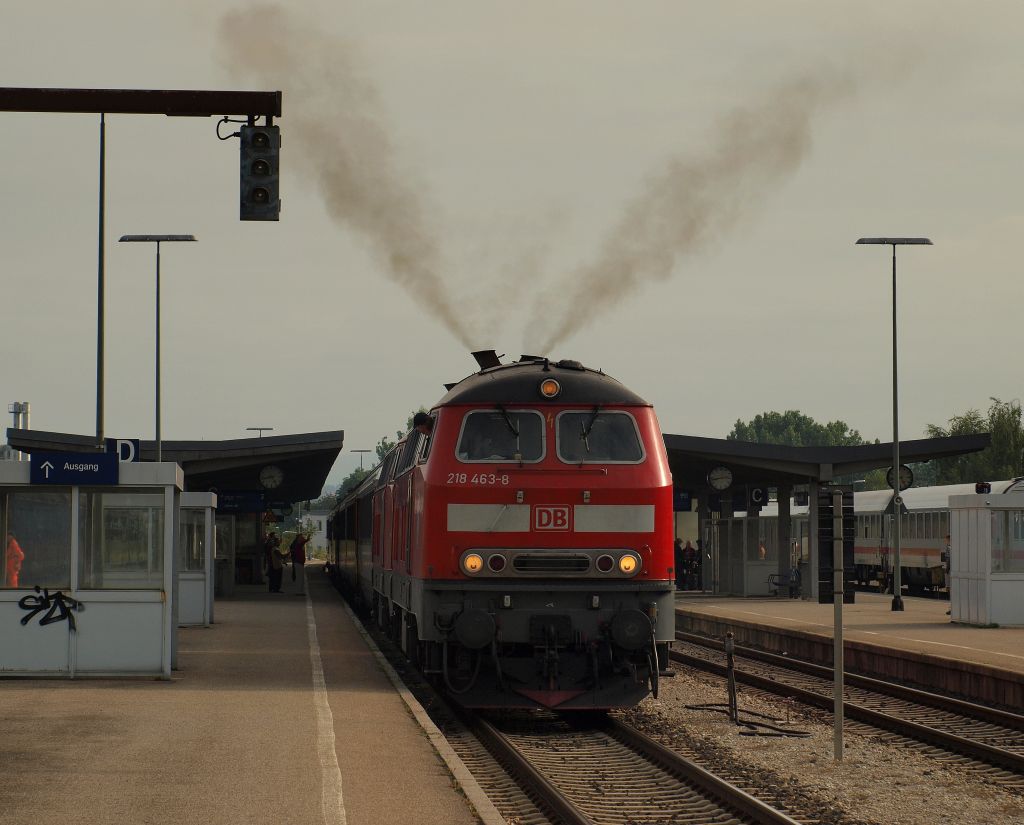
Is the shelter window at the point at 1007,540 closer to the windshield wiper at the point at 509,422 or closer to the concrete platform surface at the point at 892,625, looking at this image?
the concrete platform surface at the point at 892,625

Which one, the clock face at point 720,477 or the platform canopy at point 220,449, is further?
the clock face at point 720,477

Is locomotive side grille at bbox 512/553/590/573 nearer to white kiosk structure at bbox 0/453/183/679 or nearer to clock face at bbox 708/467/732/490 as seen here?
white kiosk structure at bbox 0/453/183/679

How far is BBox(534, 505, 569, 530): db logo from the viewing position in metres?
14.4

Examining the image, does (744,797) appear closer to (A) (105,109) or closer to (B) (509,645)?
(B) (509,645)

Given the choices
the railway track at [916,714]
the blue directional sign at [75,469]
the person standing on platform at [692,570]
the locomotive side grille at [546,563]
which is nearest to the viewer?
the railway track at [916,714]

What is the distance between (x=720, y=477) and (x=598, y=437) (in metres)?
22.3

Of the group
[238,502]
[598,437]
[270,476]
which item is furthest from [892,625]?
[270,476]

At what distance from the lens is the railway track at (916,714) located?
42.8 ft

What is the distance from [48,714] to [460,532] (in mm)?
4063

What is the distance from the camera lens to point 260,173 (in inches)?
516

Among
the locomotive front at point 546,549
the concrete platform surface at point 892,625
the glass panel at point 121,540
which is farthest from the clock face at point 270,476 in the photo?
the locomotive front at point 546,549

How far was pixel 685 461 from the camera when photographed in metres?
37.5

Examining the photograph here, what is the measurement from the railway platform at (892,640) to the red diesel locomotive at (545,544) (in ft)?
17.0

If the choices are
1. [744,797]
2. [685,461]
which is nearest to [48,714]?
[744,797]
